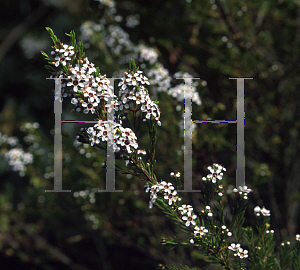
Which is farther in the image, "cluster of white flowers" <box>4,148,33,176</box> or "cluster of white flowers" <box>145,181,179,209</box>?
"cluster of white flowers" <box>4,148,33,176</box>

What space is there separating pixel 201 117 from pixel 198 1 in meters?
1.14

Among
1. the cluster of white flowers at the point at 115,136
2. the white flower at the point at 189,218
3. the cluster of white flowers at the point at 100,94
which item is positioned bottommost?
the white flower at the point at 189,218

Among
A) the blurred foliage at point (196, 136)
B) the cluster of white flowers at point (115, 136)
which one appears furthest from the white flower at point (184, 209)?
the blurred foliage at point (196, 136)

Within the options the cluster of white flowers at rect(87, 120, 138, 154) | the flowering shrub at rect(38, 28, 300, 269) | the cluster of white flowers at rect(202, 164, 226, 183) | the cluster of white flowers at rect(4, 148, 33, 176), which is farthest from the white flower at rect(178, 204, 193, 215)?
the cluster of white flowers at rect(4, 148, 33, 176)

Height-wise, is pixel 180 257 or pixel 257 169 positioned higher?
pixel 257 169

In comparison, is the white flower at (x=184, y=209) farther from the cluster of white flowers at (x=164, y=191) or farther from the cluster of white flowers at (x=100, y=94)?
the cluster of white flowers at (x=100, y=94)

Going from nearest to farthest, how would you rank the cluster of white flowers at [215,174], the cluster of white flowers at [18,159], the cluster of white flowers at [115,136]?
the cluster of white flowers at [115,136]
the cluster of white flowers at [215,174]
the cluster of white flowers at [18,159]

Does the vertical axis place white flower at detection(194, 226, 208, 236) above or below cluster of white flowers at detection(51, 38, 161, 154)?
below

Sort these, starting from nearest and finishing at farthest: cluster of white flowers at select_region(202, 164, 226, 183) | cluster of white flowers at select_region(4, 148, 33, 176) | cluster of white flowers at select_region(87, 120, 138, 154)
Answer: cluster of white flowers at select_region(87, 120, 138, 154), cluster of white flowers at select_region(202, 164, 226, 183), cluster of white flowers at select_region(4, 148, 33, 176)

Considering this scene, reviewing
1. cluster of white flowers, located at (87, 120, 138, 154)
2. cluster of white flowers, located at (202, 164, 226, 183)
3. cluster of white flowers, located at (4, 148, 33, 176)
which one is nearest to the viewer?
cluster of white flowers, located at (87, 120, 138, 154)

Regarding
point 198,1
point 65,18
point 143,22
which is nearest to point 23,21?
point 65,18

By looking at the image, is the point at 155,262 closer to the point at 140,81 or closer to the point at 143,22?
the point at 140,81

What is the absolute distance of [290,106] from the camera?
11.2ft

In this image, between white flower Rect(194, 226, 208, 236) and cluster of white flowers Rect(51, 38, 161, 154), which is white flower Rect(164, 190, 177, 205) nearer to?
white flower Rect(194, 226, 208, 236)
